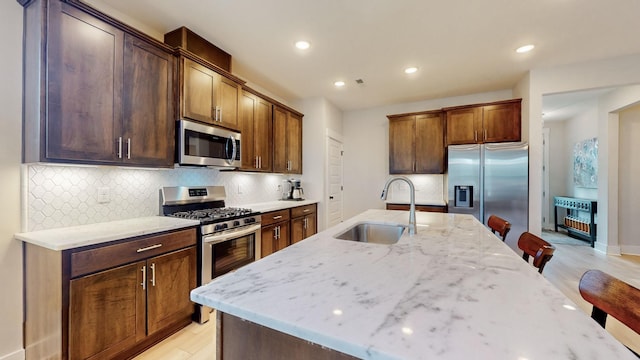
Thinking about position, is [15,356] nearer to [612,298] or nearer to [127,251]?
[127,251]

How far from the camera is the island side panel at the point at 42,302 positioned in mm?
1469

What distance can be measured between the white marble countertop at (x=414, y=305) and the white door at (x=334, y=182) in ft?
11.4

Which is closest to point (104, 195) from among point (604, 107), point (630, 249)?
point (604, 107)

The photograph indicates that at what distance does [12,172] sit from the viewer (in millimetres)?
1691

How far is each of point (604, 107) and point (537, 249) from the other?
A: 4768 millimetres

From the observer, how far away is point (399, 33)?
8.38 ft

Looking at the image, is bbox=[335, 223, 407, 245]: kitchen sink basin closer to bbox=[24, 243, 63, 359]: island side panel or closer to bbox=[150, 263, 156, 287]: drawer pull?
bbox=[150, 263, 156, 287]: drawer pull

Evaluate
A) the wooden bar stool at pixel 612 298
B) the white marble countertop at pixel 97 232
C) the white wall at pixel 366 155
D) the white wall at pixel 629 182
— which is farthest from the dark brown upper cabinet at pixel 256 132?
the white wall at pixel 629 182

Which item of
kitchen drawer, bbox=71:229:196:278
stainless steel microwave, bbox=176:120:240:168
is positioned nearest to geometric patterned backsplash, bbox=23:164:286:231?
stainless steel microwave, bbox=176:120:240:168

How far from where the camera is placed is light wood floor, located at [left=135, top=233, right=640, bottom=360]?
1880 millimetres

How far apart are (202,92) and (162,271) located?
1634 millimetres

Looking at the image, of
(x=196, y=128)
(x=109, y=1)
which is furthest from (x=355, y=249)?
(x=109, y=1)

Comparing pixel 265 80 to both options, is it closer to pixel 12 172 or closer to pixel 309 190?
pixel 309 190

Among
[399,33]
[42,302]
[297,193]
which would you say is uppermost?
[399,33]
